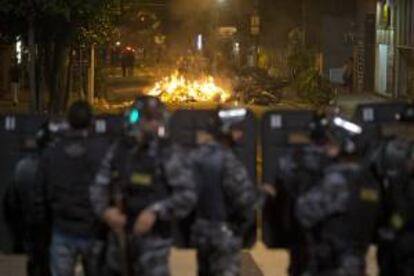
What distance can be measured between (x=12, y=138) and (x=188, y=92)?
2649cm

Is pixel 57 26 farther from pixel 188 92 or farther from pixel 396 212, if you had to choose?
pixel 396 212

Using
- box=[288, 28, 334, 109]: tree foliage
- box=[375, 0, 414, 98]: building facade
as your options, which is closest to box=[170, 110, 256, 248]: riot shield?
box=[288, 28, 334, 109]: tree foliage

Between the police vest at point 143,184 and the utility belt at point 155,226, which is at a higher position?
the police vest at point 143,184

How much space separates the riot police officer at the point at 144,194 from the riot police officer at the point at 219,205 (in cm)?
34

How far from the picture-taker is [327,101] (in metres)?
32.1

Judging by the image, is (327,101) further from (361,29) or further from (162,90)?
(361,29)

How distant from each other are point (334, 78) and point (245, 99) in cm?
1127

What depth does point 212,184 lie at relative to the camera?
23.5ft

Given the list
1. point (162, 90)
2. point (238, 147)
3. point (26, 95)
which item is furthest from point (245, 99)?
point (238, 147)

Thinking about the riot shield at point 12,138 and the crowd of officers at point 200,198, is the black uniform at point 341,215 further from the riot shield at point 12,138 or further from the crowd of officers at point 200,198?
the riot shield at point 12,138

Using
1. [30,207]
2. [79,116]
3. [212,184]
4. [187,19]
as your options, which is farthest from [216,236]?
[187,19]

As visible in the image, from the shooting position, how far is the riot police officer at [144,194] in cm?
674

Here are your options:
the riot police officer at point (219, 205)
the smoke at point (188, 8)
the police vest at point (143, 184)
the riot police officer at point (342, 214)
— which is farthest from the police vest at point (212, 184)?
the smoke at point (188, 8)

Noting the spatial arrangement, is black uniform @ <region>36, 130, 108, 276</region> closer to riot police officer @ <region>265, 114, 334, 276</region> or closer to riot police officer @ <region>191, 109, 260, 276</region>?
riot police officer @ <region>191, 109, 260, 276</region>
